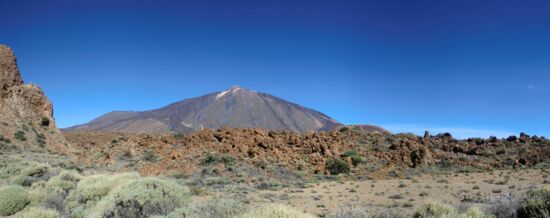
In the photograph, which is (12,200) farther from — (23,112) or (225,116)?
(225,116)

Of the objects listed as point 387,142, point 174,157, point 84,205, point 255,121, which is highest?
point 255,121

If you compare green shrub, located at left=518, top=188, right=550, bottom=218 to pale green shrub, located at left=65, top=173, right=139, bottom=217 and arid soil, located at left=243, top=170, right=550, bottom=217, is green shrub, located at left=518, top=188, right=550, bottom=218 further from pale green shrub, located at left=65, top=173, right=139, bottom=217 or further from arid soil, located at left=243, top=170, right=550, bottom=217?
pale green shrub, located at left=65, top=173, right=139, bottom=217

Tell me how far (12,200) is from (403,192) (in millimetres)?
13980

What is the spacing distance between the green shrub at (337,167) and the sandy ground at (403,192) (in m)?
4.23

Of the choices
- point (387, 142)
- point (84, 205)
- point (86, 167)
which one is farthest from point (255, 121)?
point (84, 205)

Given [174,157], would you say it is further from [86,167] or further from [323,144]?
[323,144]

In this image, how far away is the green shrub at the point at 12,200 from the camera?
10.9 meters

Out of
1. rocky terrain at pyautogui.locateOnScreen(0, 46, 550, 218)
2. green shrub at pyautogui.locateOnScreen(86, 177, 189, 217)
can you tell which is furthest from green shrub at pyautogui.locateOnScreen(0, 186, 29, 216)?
green shrub at pyautogui.locateOnScreen(86, 177, 189, 217)

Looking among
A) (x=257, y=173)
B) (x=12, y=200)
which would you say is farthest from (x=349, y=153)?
(x=12, y=200)

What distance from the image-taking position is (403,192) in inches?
697

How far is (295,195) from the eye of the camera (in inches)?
674

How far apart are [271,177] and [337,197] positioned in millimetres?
7325

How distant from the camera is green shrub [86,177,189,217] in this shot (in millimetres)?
9125

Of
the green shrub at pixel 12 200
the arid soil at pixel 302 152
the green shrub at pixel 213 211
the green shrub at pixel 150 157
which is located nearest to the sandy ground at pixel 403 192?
the arid soil at pixel 302 152
